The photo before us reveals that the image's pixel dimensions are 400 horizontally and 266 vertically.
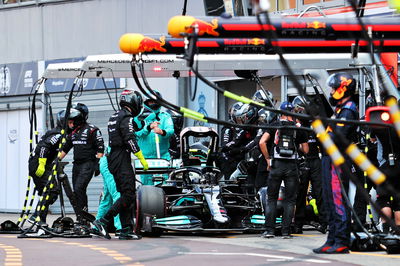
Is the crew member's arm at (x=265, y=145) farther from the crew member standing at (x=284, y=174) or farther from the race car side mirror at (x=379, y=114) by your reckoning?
the race car side mirror at (x=379, y=114)

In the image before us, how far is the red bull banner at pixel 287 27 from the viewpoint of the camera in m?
8.38

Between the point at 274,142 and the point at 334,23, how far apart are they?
6.40 m

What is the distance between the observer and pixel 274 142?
A: 50.7ft

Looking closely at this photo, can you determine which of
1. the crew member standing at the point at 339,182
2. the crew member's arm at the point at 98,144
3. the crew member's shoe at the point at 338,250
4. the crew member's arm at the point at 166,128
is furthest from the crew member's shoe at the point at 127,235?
the crew member's shoe at the point at 338,250

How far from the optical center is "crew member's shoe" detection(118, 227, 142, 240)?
15780 millimetres

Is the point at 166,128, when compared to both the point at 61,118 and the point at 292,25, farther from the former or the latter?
the point at 292,25

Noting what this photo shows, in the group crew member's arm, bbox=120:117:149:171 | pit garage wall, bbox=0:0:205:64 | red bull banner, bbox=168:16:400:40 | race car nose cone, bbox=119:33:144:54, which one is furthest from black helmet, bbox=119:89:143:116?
pit garage wall, bbox=0:0:205:64

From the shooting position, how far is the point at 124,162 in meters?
15.9

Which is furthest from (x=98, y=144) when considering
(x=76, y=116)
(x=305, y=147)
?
(x=305, y=147)

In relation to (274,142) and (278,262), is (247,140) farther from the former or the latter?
(278,262)

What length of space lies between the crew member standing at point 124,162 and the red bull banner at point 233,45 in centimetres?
614

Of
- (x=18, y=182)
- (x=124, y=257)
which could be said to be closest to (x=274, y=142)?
(x=124, y=257)

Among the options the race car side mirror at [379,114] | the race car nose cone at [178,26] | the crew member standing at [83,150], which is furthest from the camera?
the crew member standing at [83,150]

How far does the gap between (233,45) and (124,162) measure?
6.52 meters
